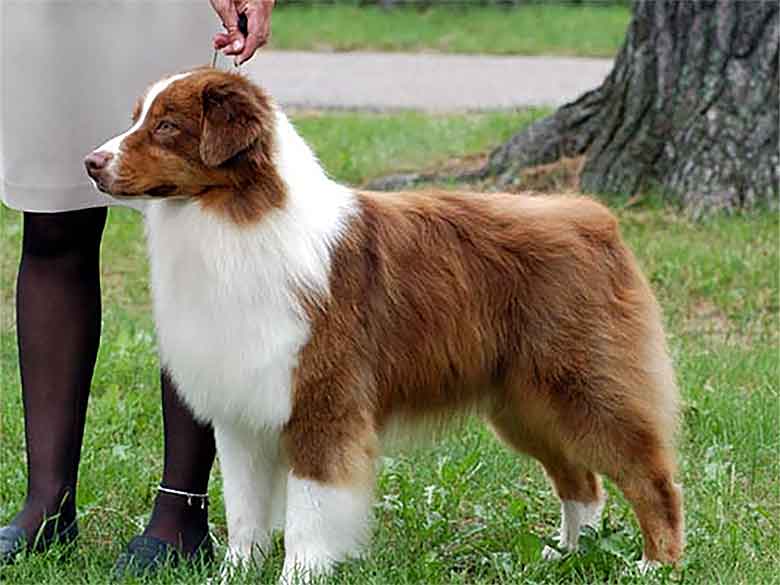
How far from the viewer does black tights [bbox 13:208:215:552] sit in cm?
485

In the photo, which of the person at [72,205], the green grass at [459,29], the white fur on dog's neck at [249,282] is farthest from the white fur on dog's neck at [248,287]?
the green grass at [459,29]

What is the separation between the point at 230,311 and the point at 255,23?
2.78ft

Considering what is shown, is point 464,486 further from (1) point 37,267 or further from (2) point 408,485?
(1) point 37,267

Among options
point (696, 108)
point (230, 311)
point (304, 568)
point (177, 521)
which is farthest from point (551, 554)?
point (696, 108)

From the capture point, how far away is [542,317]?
459cm

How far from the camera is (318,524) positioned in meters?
4.44

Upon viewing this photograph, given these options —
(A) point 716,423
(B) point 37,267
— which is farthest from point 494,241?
(A) point 716,423

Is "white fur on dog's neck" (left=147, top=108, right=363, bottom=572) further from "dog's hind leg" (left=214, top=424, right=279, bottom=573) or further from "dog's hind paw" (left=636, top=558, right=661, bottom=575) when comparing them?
"dog's hind paw" (left=636, top=558, right=661, bottom=575)

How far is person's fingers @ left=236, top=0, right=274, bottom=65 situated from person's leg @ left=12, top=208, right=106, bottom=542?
78 centimetres

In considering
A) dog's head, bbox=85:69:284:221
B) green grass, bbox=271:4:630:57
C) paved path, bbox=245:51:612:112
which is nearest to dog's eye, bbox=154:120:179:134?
dog's head, bbox=85:69:284:221

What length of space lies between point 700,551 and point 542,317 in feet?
3.08

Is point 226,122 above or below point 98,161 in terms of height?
above

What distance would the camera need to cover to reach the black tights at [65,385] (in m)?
4.85

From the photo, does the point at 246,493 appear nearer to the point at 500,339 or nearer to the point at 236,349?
the point at 236,349
